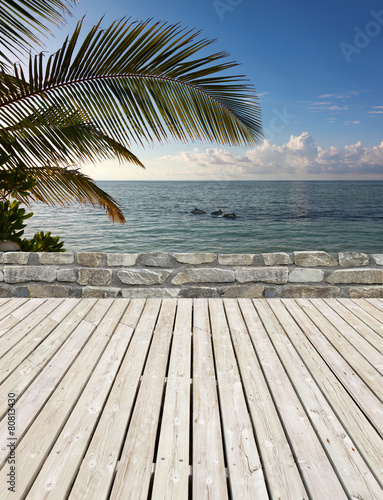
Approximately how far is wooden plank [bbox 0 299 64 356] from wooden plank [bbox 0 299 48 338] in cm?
2

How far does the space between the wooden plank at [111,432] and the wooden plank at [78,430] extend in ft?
0.10

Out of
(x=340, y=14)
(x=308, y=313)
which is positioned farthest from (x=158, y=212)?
(x=340, y=14)

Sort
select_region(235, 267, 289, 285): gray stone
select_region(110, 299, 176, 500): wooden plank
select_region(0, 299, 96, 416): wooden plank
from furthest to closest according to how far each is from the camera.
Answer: select_region(235, 267, 289, 285): gray stone
select_region(0, 299, 96, 416): wooden plank
select_region(110, 299, 176, 500): wooden plank

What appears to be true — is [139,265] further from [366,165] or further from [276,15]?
[366,165]

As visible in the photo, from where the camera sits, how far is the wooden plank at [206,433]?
121cm

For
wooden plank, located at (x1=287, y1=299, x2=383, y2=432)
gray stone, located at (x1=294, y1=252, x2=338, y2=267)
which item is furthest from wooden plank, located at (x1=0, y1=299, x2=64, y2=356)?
gray stone, located at (x1=294, y1=252, x2=338, y2=267)

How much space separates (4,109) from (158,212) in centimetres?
3298

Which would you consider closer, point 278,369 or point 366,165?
point 278,369

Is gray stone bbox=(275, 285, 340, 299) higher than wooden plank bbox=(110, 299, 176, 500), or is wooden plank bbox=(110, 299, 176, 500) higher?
wooden plank bbox=(110, 299, 176, 500)

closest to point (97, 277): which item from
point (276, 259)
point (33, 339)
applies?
point (33, 339)

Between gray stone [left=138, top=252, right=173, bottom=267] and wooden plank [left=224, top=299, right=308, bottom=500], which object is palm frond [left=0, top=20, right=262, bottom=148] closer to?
gray stone [left=138, top=252, right=173, bottom=267]

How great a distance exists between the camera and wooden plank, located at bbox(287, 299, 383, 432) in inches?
63.9

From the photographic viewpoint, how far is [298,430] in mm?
1485

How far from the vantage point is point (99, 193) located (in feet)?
14.9
